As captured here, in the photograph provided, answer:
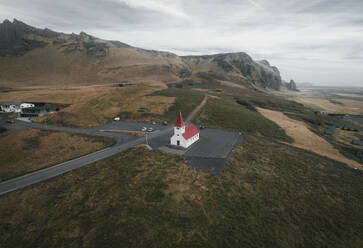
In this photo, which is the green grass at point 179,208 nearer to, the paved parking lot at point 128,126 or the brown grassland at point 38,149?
the brown grassland at point 38,149

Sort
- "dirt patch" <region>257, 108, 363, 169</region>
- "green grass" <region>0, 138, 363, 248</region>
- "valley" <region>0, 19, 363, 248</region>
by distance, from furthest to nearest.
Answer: "dirt patch" <region>257, 108, 363, 169</region>, "valley" <region>0, 19, 363, 248</region>, "green grass" <region>0, 138, 363, 248</region>

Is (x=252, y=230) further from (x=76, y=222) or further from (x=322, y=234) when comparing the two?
(x=76, y=222)

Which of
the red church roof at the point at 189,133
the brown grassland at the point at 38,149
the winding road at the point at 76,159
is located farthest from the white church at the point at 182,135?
the brown grassland at the point at 38,149

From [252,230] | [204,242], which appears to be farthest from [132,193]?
[252,230]

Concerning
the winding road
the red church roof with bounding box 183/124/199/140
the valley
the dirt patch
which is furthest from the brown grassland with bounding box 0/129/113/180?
the dirt patch

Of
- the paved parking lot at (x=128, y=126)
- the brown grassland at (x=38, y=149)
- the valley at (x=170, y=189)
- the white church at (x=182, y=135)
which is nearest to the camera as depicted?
the valley at (x=170, y=189)

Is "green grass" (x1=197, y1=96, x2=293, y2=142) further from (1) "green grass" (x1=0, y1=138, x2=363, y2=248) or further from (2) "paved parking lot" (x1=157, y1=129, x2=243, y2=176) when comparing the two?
(1) "green grass" (x1=0, y1=138, x2=363, y2=248)
